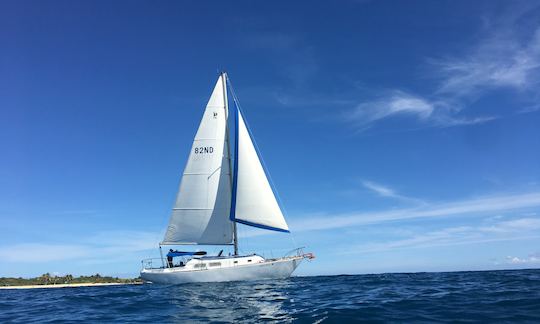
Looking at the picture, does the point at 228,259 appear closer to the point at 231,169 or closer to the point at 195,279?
the point at 195,279

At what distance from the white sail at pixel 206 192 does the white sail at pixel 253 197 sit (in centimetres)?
191

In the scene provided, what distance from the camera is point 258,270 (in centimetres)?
3653

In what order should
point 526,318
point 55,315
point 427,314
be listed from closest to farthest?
1. point 526,318
2. point 427,314
3. point 55,315

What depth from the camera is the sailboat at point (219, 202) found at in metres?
37.6

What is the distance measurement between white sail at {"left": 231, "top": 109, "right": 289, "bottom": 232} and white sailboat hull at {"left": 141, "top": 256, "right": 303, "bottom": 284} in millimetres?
3550

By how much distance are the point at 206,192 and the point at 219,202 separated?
1711 mm

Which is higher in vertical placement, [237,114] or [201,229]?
[237,114]

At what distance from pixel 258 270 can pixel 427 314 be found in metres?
24.7

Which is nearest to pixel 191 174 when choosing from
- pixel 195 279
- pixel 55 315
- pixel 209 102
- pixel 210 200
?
pixel 210 200

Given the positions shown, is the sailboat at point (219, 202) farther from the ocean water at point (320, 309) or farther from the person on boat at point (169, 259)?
the ocean water at point (320, 309)

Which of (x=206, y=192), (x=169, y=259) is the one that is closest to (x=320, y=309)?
(x=206, y=192)

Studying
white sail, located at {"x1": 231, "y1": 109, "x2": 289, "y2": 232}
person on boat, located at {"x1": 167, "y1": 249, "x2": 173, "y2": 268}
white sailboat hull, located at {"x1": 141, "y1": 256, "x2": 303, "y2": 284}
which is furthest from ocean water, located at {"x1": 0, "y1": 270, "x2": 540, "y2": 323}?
white sail, located at {"x1": 231, "y1": 109, "x2": 289, "y2": 232}

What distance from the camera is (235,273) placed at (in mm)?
36219

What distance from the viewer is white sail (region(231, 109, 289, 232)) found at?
128 ft
